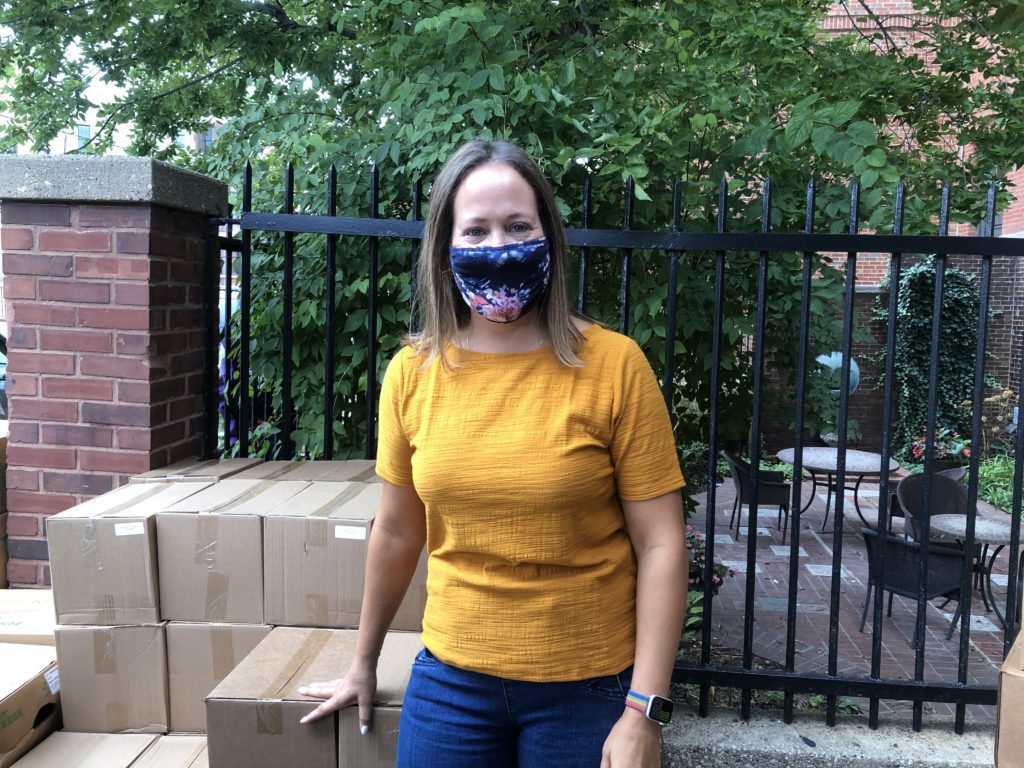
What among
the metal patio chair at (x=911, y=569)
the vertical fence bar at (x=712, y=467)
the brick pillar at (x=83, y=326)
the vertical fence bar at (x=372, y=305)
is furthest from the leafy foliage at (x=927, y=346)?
the brick pillar at (x=83, y=326)

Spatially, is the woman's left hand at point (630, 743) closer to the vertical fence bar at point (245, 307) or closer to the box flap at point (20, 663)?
the box flap at point (20, 663)

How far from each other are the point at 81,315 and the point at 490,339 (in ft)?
6.06

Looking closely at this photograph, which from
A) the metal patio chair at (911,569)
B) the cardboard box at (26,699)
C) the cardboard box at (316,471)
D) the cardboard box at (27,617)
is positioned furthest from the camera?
the metal patio chair at (911,569)

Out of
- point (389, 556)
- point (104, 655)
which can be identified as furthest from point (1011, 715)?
point (104, 655)

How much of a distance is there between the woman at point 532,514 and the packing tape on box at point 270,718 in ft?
1.38

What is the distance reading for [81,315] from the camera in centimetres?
272

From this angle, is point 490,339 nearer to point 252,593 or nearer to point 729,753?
point 252,593

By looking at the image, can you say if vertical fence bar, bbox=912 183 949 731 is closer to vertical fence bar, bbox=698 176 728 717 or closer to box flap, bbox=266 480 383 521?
vertical fence bar, bbox=698 176 728 717

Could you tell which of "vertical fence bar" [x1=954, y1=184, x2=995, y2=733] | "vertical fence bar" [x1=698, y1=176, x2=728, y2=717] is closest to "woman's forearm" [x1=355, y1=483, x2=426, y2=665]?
"vertical fence bar" [x1=698, y1=176, x2=728, y2=717]

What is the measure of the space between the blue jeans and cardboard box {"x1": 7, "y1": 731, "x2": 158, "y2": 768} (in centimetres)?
112

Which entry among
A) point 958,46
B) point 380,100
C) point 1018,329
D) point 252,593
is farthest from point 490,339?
point 1018,329

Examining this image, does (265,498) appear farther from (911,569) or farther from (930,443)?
(911,569)

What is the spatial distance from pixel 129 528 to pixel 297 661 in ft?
2.09

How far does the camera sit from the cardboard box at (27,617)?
2.43 metres
